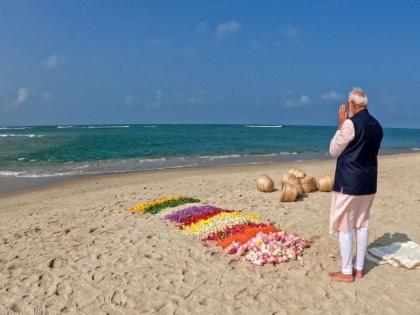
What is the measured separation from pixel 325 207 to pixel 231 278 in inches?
203

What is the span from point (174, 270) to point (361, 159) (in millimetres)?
3360

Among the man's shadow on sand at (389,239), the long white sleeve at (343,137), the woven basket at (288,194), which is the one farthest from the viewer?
the woven basket at (288,194)

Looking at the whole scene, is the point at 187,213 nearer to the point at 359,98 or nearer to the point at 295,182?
the point at 295,182

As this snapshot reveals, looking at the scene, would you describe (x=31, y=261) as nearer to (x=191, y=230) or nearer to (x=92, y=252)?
(x=92, y=252)

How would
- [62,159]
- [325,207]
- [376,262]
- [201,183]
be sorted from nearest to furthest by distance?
[376,262]
[325,207]
[201,183]
[62,159]

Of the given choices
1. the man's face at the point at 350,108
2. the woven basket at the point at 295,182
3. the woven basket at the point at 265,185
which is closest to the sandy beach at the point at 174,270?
the woven basket at the point at 295,182

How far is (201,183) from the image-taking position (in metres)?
15.4

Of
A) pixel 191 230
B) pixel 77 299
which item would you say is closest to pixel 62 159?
pixel 191 230

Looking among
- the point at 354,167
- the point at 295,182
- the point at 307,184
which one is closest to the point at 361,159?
the point at 354,167

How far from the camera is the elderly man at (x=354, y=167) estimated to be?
17.1 ft

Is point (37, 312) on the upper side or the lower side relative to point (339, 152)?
lower

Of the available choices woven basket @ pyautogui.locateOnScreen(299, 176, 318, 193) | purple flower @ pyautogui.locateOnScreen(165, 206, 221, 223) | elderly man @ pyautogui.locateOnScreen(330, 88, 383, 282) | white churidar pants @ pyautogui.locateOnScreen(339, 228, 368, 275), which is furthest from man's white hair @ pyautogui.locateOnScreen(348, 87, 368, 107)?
woven basket @ pyautogui.locateOnScreen(299, 176, 318, 193)

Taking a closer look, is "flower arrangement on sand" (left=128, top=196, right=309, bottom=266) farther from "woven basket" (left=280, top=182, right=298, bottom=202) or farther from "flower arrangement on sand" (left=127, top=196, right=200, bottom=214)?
"woven basket" (left=280, top=182, right=298, bottom=202)

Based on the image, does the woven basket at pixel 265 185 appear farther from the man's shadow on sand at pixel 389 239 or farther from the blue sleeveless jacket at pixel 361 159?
the blue sleeveless jacket at pixel 361 159
